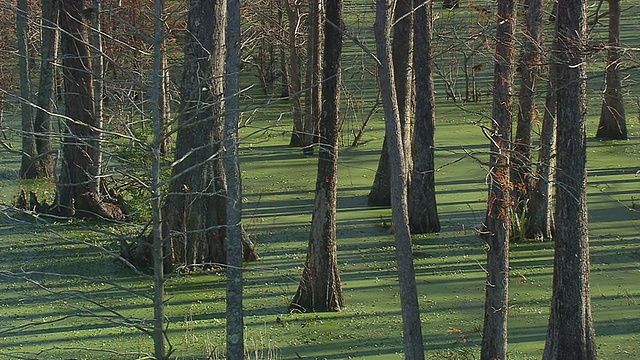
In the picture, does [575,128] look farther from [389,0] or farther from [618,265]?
[618,265]

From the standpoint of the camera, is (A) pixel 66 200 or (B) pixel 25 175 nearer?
(A) pixel 66 200

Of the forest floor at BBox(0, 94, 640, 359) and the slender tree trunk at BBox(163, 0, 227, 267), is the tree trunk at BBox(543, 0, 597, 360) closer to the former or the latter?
the forest floor at BBox(0, 94, 640, 359)

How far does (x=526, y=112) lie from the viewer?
1332 cm

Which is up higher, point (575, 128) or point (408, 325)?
point (575, 128)

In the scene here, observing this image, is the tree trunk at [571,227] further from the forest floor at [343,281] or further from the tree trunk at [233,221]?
the tree trunk at [233,221]

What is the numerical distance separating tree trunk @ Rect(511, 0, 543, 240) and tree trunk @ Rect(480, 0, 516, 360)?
198 millimetres

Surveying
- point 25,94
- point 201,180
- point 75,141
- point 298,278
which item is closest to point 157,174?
point 298,278

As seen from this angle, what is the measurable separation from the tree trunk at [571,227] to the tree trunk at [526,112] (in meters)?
0.36

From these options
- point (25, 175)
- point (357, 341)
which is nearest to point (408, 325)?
point (357, 341)

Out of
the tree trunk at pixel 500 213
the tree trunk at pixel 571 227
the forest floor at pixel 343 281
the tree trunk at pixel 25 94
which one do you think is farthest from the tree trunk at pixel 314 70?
the tree trunk at pixel 571 227

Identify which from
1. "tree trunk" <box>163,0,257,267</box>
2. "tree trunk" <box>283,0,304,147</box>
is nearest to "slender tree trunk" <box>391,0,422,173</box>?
"tree trunk" <box>163,0,257,267</box>

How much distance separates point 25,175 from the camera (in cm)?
2053

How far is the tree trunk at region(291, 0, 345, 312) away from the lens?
11.9 meters

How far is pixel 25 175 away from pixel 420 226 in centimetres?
888
